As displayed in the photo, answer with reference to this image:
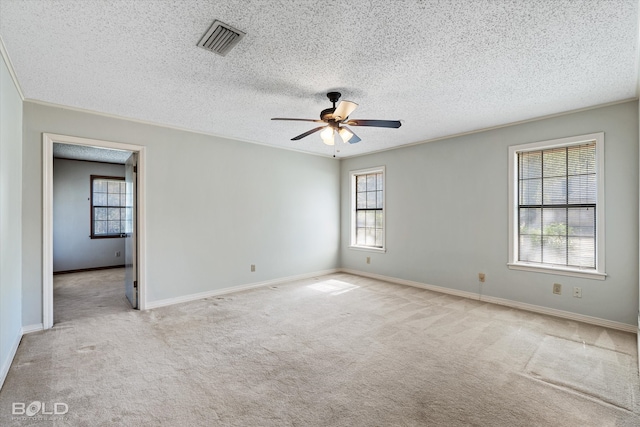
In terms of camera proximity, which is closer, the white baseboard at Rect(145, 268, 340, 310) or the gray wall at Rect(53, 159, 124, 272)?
the white baseboard at Rect(145, 268, 340, 310)

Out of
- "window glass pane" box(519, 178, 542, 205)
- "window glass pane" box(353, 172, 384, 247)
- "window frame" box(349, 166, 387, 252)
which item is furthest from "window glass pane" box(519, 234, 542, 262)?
"window glass pane" box(353, 172, 384, 247)

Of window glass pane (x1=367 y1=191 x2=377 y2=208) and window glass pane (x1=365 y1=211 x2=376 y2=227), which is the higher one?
window glass pane (x1=367 y1=191 x2=377 y2=208)

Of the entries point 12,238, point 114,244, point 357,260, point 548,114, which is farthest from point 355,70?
point 114,244

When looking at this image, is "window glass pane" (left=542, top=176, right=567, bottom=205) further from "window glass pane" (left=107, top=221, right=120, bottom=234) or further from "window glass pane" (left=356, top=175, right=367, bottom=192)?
"window glass pane" (left=107, top=221, right=120, bottom=234)

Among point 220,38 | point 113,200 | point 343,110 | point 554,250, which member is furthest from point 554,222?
point 113,200

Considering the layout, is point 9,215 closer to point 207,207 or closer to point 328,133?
point 207,207

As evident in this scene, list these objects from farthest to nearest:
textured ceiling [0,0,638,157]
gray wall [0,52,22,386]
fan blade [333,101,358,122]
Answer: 1. fan blade [333,101,358,122]
2. gray wall [0,52,22,386]
3. textured ceiling [0,0,638,157]

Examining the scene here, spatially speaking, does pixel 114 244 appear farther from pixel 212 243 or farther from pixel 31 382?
pixel 31 382

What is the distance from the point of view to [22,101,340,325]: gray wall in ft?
11.3

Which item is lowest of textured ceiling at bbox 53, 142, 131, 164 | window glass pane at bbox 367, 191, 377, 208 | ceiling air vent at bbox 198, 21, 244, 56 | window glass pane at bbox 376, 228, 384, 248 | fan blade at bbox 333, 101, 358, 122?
window glass pane at bbox 376, 228, 384, 248

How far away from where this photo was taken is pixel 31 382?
7.68 feet

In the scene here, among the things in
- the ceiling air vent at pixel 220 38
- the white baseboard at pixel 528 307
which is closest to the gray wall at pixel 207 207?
the white baseboard at pixel 528 307

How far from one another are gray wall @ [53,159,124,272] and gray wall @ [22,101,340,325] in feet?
13.4

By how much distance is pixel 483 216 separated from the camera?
4516mm
